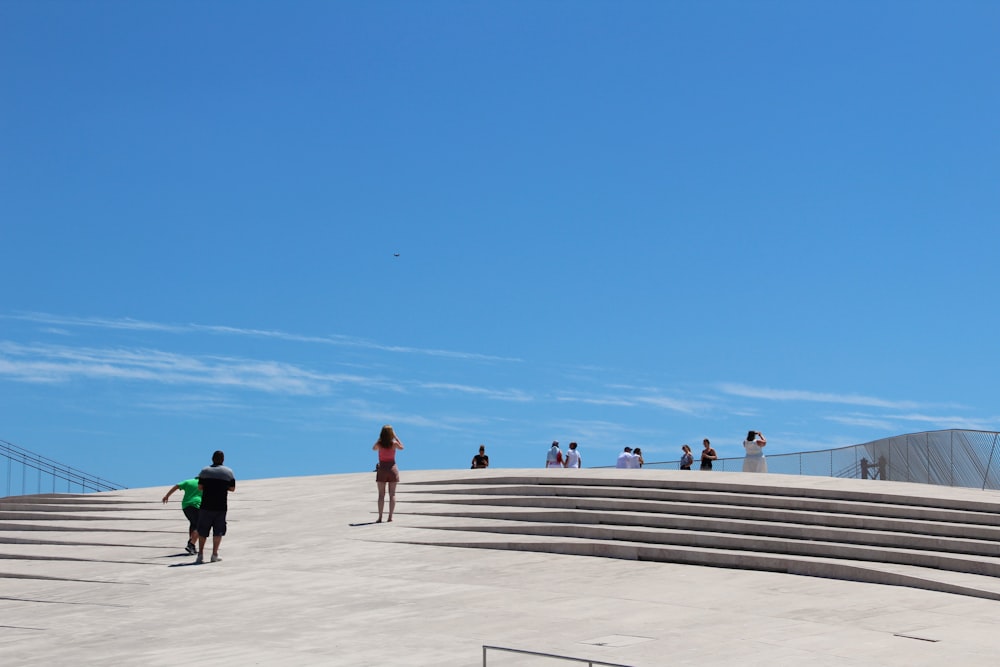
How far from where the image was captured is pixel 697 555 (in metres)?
15.2

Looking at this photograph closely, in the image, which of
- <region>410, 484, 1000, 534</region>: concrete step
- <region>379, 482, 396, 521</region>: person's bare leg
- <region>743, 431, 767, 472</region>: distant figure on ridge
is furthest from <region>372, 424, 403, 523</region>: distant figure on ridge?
<region>743, 431, 767, 472</region>: distant figure on ridge

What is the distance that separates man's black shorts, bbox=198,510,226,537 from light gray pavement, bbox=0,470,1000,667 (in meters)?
0.46

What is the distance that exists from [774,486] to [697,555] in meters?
3.48

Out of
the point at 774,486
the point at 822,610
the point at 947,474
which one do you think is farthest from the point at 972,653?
the point at 947,474

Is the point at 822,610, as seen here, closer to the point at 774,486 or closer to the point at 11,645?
the point at 774,486

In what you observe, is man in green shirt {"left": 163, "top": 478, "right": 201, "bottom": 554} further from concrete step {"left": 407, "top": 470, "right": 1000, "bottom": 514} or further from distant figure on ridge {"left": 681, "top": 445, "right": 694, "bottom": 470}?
distant figure on ridge {"left": 681, "top": 445, "right": 694, "bottom": 470}

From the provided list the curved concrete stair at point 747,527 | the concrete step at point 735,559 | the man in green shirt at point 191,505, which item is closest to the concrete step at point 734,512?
the curved concrete stair at point 747,527

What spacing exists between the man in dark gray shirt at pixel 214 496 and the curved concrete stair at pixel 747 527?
286cm

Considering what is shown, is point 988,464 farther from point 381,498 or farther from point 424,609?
point 424,609

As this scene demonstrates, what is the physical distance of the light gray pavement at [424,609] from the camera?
33.1 ft

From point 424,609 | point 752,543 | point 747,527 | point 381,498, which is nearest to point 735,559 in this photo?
point 752,543

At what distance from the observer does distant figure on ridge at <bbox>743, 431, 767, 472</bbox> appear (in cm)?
2359

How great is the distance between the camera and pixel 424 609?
485 inches

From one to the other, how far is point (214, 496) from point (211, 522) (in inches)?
15.2
